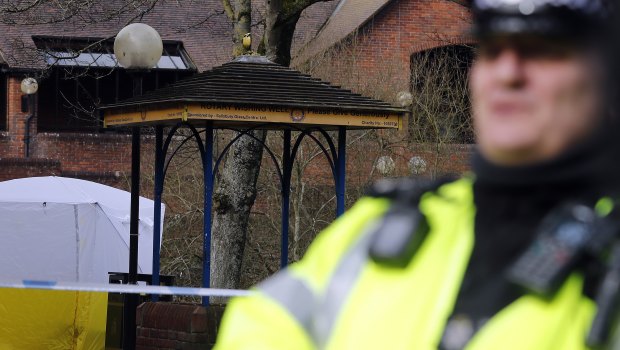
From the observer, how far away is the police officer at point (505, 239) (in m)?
1.68

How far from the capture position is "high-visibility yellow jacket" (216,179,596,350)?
1679 mm

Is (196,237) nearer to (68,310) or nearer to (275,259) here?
(275,259)

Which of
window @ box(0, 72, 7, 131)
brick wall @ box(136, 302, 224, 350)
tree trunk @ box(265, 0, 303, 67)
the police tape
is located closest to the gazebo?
brick wall @ box(136, 302, 224, 350)

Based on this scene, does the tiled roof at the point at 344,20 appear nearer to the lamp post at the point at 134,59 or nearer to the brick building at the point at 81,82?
the brick building at the point at 81,82

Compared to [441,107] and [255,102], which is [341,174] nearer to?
[255,102]

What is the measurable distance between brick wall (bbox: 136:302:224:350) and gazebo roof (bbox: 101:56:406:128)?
5.40 feet

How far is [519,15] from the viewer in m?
1.76

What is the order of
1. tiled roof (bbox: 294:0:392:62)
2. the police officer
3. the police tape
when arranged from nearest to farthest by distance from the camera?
1. the police officer
2. the police tape
3. tiled roof (bbox: 294:0:392:62)

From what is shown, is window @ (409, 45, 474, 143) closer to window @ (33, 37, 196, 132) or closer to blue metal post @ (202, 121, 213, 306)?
window @ (33, 37, 196, 132)

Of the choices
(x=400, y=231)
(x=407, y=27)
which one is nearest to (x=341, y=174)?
(x=400, y=231)

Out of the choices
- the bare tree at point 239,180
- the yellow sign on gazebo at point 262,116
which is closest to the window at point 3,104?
the bare tree at point 239,180

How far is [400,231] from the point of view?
1.83 metres

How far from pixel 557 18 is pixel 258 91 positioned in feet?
30.0

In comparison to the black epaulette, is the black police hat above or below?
above
